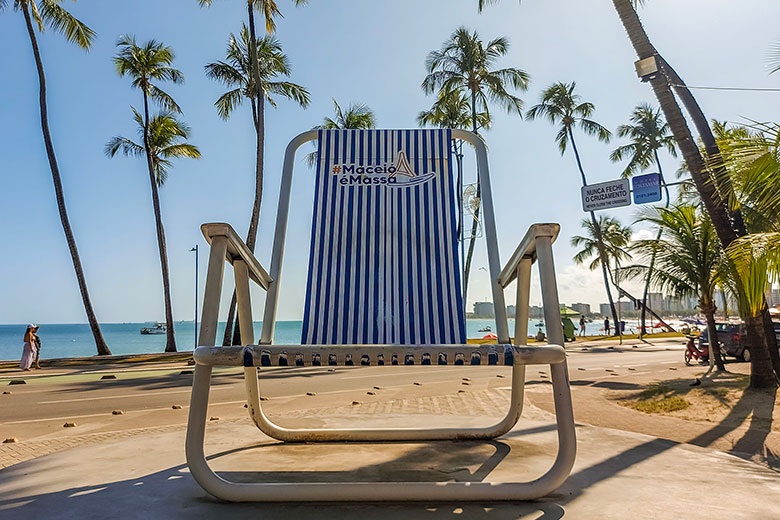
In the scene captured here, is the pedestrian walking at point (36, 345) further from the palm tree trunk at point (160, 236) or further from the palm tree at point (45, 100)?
the palm tree trunk at point (160, 236)

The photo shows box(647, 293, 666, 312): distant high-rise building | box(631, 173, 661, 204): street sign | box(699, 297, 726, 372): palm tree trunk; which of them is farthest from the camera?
box(647, 293, 666, 312): distant high-rise building

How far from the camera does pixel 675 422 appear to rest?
4.98m

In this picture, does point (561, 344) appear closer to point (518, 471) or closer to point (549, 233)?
point (549, 233)

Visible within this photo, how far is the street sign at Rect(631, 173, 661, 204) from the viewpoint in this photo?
9891mm

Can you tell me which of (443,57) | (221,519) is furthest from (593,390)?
(443,57)

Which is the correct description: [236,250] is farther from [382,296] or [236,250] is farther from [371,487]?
[371,487]

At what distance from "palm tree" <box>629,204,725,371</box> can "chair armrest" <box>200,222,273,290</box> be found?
8023 millimetres

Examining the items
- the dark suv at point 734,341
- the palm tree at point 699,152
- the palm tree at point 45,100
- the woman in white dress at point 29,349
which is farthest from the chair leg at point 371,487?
the palm tree at point 45,100

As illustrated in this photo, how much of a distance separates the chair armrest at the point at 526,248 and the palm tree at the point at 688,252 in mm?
7325

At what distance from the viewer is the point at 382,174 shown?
3.27 metres

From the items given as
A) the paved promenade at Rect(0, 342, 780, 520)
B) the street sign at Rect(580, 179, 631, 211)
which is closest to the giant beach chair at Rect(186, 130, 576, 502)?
the paved promenade at Rect(0, 342, 780, 520)

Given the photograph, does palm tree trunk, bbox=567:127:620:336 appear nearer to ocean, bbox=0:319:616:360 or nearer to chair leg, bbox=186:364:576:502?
ocean, bbox=0:319:616:360

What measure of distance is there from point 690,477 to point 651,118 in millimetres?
32434

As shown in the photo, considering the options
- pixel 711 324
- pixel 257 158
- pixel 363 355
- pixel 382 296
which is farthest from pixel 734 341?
pixel 257 158
